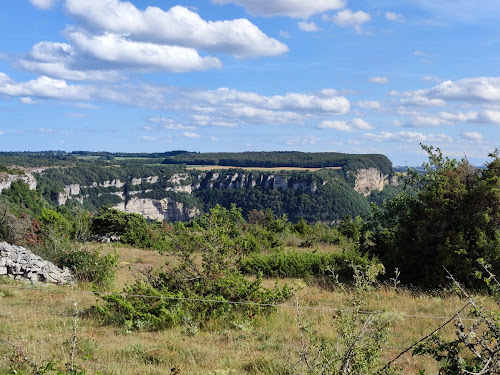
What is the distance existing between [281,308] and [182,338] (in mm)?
2159

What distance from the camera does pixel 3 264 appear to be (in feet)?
33.4

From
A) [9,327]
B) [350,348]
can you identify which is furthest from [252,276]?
[350,348]

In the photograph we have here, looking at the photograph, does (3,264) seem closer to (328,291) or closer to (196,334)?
(196,334)

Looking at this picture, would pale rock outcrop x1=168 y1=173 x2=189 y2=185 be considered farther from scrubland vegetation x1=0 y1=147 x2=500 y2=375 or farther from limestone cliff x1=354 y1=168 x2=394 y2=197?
scrubland vegetation x1=0 y1=147 x2=500 y2=375

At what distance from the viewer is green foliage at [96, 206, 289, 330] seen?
6.89m

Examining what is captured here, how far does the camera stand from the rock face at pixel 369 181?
4695 inches

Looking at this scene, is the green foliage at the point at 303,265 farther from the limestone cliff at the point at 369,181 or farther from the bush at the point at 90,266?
the limestone cliff at the point at 369,181

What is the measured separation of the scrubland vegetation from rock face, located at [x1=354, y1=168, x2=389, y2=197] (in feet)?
354

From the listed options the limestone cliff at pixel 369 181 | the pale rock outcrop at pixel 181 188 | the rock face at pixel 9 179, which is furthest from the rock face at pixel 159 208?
the limestone cliff at pixel 369 181

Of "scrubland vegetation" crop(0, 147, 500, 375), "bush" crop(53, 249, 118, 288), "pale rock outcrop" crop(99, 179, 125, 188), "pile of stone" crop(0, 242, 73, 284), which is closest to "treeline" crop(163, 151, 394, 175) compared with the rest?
"pale rock outcrop" crop(99, 179, 125, 188)

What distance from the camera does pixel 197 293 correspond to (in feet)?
24.2

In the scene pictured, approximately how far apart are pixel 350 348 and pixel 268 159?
145 m

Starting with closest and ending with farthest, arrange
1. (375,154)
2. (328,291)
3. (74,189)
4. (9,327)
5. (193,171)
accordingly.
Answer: (9,327) → (328,291) → (74,189) → (193,171) → (375,154)

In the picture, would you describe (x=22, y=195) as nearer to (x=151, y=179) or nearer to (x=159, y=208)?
(x=159, y=208)
